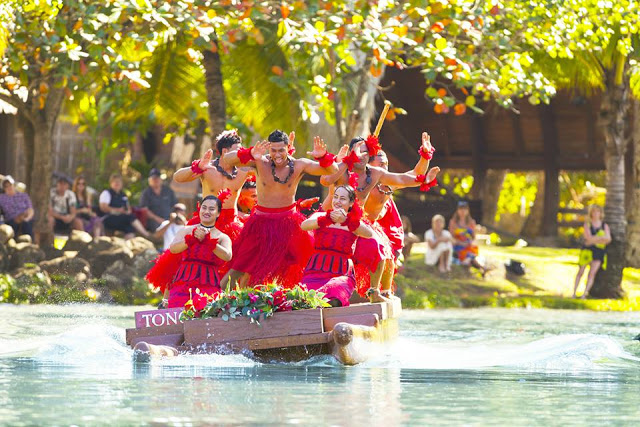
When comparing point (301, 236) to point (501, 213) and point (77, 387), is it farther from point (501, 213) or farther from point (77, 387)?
point (501, 213)

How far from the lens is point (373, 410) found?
7.23 meters

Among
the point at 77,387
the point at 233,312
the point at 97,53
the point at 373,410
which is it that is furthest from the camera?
the point at 97,53

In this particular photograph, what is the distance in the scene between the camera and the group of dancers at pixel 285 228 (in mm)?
9883

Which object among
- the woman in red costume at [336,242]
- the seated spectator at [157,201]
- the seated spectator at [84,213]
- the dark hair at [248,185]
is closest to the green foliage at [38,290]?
the seated spectator at [84,213]

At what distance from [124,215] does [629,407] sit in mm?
10955

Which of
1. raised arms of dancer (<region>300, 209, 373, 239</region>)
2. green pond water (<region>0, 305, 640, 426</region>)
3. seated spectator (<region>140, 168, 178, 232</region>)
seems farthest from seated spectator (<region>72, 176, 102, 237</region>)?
raised arms of dancer (<region>300, 209, 373, 239</region>)

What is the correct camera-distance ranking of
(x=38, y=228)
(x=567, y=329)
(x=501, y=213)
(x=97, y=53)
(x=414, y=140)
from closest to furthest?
(x=97, y=53)
(x=567, y=329)
(x=38, y=228)
(x=414, y=140)
(x=501, y=213)

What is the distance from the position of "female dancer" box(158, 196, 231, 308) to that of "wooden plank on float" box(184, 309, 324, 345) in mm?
701

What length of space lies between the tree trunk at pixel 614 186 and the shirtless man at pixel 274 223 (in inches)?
322

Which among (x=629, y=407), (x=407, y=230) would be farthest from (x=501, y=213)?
(x=629, y=407)

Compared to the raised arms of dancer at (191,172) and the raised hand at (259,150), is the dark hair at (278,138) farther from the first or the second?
the raised arms of dancer at (191,172)

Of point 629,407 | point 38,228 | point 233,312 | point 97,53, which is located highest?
point 97,53

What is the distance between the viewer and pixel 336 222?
386 inches

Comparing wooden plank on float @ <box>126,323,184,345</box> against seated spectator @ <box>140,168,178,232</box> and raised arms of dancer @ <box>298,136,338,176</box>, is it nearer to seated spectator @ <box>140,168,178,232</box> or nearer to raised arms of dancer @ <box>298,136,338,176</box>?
raised arms of dancer @ <box>298,136,338,176</box>
